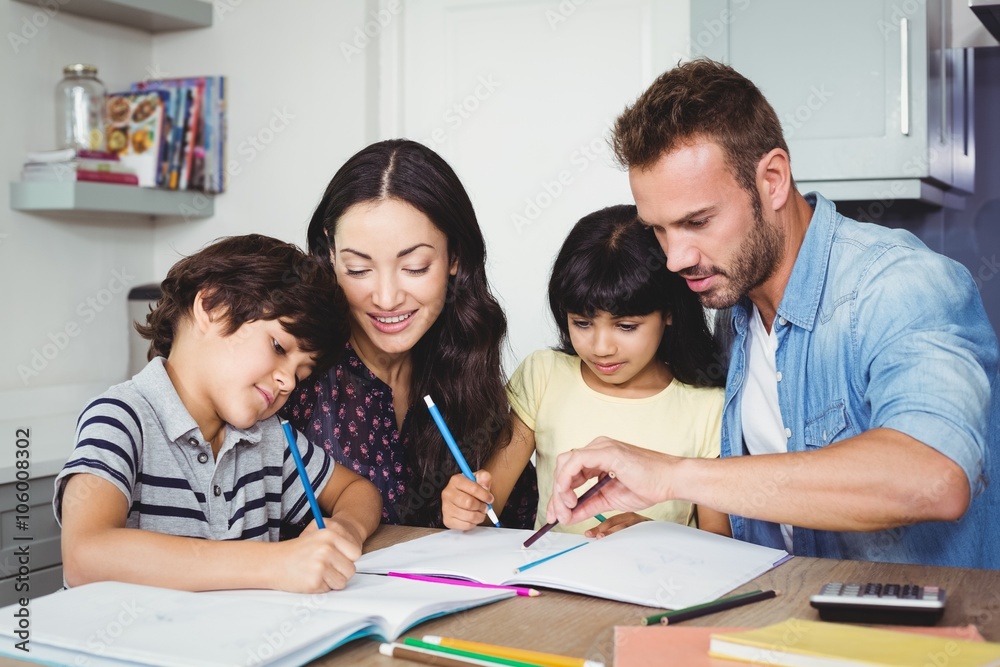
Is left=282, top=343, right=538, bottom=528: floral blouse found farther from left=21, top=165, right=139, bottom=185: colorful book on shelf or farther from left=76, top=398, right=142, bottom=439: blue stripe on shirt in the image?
left=21, top=165, right=139, bottom=185: colorful book on shelf

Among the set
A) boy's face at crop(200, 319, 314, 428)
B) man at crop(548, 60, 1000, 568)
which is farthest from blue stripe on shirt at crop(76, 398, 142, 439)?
man at crop(548, 60, 1000, 568)

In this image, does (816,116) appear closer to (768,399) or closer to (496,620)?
(768,399)

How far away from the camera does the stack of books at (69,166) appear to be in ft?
8.78

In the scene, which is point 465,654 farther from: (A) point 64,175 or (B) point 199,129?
(B) point 199,129

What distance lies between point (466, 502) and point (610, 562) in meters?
0.30

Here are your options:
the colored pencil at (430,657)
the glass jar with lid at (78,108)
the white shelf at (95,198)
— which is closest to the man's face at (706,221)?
the colored pencil at (430,657)

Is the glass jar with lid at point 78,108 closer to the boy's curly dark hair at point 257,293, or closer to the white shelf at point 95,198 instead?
the white shelf at point 95,198

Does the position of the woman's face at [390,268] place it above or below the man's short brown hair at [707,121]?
below

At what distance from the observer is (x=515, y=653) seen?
816 mm

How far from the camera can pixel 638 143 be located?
55.9 inches

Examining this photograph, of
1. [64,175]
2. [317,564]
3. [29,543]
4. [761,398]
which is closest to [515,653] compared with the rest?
[317,564]

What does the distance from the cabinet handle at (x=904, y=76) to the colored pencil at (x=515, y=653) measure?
1.88m

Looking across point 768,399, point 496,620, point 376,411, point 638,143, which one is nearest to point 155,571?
point 496,620

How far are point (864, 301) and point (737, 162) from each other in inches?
10.2
